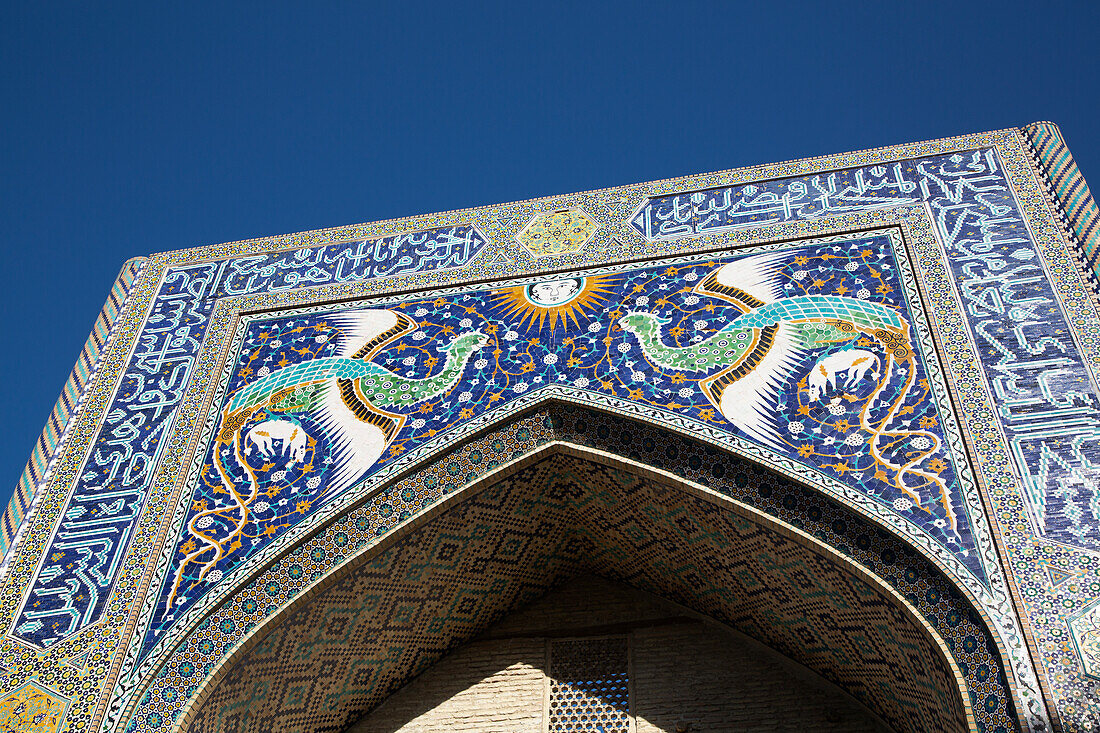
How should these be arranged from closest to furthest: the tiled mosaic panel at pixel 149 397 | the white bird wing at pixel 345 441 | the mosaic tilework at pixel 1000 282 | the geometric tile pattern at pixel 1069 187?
1. the mosaic tilework at pixel 1000 282
2. the tiled mosaic panel at pixel 149 397
3. the white bird wing at pixel 345 441
4. the geometric tile pattern at pixel 1069 187

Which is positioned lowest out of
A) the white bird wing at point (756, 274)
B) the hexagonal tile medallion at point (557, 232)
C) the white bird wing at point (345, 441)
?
the white bird wing at point (345, 441)

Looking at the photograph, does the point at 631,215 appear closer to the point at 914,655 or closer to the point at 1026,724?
the point at 914,655

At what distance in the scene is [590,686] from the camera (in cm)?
528

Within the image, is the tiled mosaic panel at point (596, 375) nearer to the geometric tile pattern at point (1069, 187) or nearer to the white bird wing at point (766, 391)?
the white bird wing at point (766, 391)

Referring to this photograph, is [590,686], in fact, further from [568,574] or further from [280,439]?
[280,439]

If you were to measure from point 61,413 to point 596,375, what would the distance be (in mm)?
2667

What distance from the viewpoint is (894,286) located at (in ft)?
16.8

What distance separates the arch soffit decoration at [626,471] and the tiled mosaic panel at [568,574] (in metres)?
0.06

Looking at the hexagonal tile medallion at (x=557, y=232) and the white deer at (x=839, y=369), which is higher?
the hexagonal tile medallion at (x=557, y=232)

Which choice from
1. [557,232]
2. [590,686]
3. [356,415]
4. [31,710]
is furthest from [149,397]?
[590,686]

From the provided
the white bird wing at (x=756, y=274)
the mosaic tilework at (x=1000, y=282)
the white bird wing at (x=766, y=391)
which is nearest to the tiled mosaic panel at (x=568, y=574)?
the white bird wing at (x=766, y=391)

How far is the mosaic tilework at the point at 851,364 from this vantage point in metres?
4.05

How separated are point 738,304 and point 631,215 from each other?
0.92 meters

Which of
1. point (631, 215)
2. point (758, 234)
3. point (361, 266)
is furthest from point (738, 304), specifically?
point (361, 266)
